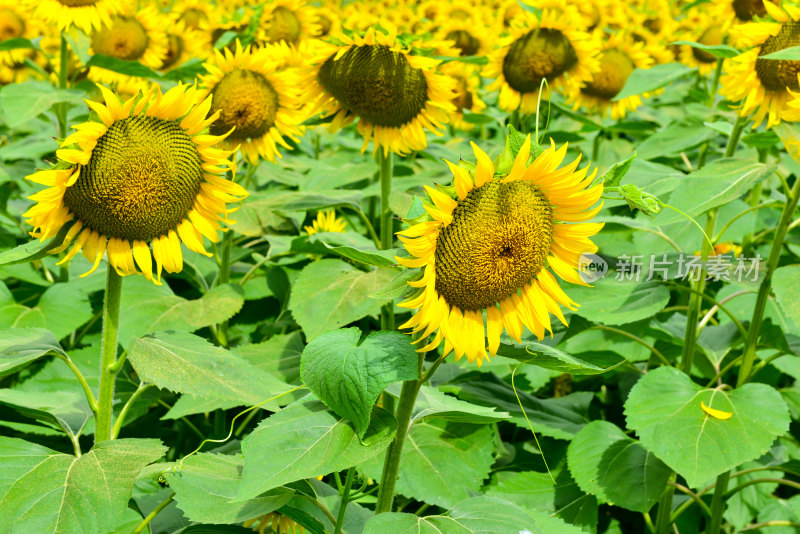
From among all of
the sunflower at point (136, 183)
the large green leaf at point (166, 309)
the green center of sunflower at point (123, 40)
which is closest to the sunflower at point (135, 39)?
the green center of sunflower at point (123, 40)

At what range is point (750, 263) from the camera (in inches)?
102

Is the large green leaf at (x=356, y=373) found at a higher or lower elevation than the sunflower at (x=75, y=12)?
lower

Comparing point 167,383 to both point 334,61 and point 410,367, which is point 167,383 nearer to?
point 410,367

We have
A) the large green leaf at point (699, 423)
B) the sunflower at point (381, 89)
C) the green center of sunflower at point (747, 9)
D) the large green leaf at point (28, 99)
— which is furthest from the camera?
the green center of sunflower at point (747, 9)

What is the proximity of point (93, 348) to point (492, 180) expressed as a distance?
64.5 inches

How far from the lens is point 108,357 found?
1693mm

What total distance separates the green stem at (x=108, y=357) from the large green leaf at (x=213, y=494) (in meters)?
0.31

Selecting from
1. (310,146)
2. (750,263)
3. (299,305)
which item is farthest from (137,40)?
(750,263)

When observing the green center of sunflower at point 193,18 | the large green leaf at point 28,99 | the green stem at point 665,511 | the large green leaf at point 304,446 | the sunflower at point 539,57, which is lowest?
the green stem at point 665,511

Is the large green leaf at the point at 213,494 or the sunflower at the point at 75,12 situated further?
the sunflower at the point at 75,12

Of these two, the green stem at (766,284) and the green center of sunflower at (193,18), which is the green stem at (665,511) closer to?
the green stem at (766,284)

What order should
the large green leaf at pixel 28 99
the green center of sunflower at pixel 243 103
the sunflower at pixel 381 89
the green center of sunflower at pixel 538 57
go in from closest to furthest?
1. the sunflower at pixel 381 89
2. the green center of sunflower at pixel 243 103
3. the large green leaf at pixel 28 99
4. the green center of sunflower at pixel 538 57

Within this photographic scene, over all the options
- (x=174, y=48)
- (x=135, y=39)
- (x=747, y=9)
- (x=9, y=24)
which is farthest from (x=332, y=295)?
(x=9, y=24)

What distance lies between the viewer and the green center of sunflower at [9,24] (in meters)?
4.38
